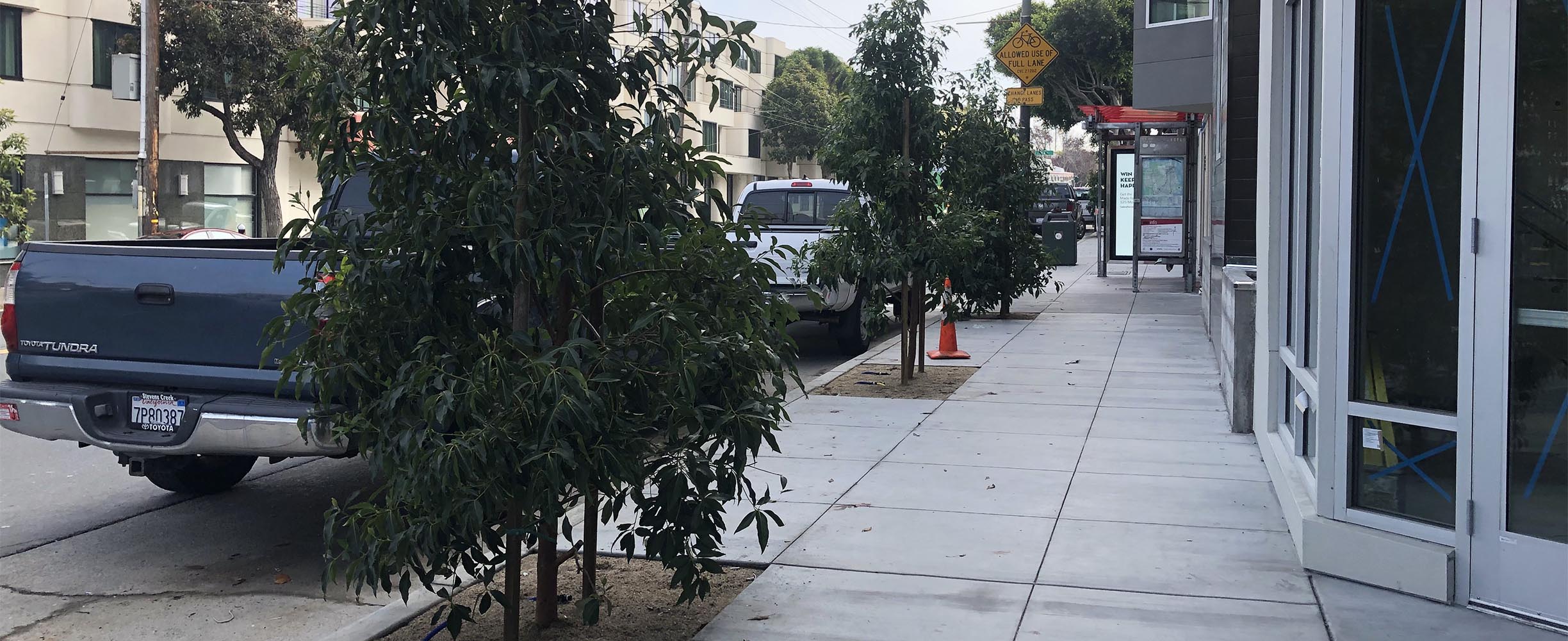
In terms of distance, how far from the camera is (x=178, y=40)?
104ft

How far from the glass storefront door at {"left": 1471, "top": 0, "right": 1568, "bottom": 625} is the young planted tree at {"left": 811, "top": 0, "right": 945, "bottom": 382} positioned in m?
6.53

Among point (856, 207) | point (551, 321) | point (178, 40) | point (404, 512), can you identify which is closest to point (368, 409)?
point (404, 512)

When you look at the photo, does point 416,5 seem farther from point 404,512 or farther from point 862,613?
point 862,613

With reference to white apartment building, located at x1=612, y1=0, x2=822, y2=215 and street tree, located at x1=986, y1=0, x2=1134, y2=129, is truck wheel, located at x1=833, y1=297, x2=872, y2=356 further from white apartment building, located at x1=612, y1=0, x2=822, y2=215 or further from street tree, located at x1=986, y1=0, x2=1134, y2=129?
white apartment building, located at x1=612, y1=0, x2=822, y2=215

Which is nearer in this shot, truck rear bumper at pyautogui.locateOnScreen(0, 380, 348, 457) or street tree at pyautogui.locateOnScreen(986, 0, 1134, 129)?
truck rear bumper at pyautogui.locateOnScreen(0, 380, 348, 457)

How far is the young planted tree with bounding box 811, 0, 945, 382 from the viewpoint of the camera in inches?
444

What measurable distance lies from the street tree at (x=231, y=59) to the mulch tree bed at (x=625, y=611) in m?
27.7

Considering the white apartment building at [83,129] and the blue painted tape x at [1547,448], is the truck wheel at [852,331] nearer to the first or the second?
the blue painted tape x at [1547,448]

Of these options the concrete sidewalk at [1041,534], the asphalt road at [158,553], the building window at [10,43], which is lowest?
the asphalt road at [158,553]

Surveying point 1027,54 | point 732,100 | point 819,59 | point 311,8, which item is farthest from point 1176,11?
point 819,59

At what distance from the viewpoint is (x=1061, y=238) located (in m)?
29.7

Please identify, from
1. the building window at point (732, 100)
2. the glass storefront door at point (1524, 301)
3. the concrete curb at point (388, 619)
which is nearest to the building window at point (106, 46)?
the concrete curb at point (388, 619)

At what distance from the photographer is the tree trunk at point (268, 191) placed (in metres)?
34.6

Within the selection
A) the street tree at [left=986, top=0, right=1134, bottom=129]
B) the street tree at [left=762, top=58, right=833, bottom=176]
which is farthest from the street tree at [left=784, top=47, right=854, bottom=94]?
the street tree at [left=986, top=0, right=1134, bottom=129]
